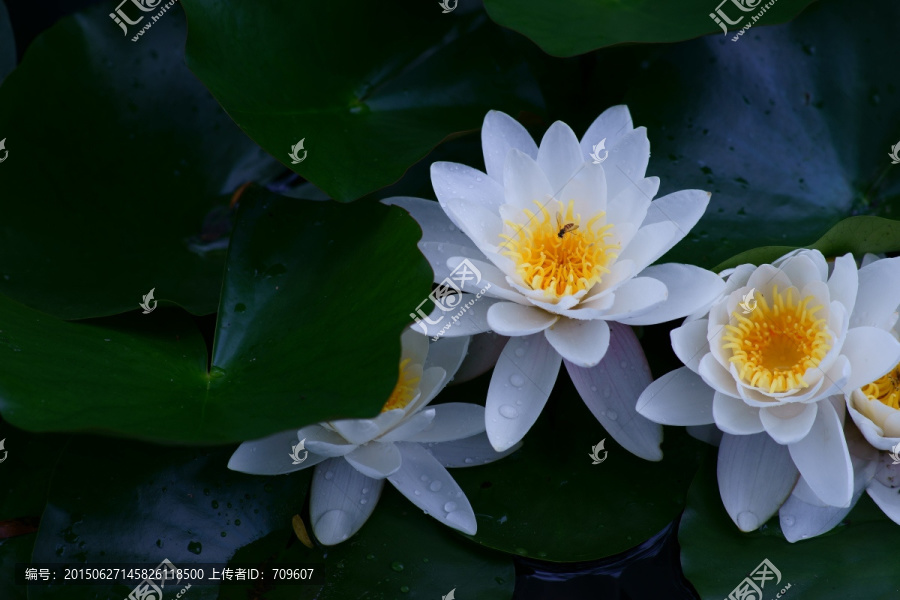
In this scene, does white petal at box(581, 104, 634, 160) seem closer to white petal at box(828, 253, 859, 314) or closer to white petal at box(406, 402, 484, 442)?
white petal at box(828, 253, 859, 314)

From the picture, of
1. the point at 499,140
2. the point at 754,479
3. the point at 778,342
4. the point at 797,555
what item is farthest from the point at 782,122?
the point at 797,555

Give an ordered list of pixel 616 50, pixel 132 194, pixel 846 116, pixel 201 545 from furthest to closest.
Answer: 1. pixel 616 50
2. pixel 132 194
3. pixel 846 116
4. pixel 201 545

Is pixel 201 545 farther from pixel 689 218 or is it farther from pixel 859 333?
pixel 859 333

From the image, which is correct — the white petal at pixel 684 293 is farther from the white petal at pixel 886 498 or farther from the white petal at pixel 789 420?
the white petal at pixel 886 498

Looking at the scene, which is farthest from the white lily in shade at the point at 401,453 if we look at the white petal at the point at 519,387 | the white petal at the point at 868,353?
the white petal at the point at 868,353

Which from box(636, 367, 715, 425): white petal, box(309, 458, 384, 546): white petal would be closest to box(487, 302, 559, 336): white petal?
box(636, 367, 715, 425): white petal

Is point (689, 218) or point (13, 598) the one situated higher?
point (689, 218)

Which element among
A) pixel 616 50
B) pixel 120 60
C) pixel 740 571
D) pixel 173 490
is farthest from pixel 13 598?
pixel 616 50
